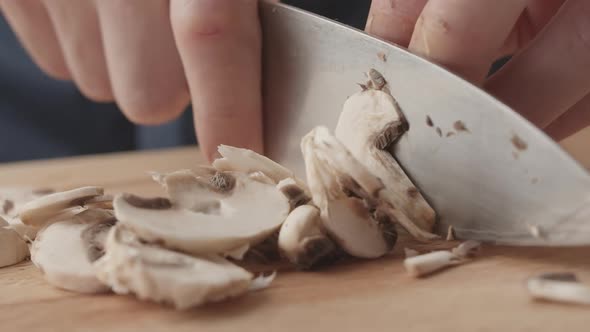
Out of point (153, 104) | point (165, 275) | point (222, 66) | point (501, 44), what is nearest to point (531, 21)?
point (501, 44)

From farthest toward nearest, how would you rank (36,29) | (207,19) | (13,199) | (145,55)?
(36,29)
(145,55)
(13,199)
(207,19)

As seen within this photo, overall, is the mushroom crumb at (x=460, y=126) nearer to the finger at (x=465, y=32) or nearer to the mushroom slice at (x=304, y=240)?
the finger at (x=465, y=32)

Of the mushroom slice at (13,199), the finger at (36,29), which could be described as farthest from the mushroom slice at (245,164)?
the finger at (36,29)

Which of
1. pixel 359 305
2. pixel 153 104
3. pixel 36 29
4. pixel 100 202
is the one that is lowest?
pixel 359 305

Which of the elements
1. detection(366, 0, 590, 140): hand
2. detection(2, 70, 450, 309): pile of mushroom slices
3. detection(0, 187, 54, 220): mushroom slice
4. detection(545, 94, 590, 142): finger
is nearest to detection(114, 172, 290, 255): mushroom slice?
detection(2, 70, 450, 309): pile of mushroom slices

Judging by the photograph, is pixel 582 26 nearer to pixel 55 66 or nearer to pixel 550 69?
pixel 550 69

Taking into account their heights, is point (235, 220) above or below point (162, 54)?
below

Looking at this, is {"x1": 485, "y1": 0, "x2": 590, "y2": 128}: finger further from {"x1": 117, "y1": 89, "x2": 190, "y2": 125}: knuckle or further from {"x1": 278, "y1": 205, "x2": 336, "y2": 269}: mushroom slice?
{"x1": 117, "y1": 89, "x2": 190, "y2": 125}: knuckle
